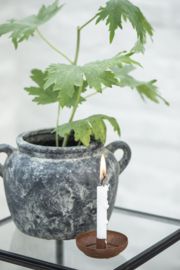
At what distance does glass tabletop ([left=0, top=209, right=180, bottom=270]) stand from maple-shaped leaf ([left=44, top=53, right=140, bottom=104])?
1.08 feet

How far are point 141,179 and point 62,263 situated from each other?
0.69 metres

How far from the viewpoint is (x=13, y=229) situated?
1.07 m

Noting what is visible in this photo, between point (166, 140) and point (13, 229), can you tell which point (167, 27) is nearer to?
point (166, 140)

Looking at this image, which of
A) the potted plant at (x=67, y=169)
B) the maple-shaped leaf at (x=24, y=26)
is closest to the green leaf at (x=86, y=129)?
the potted plant at (x=67, y=169)

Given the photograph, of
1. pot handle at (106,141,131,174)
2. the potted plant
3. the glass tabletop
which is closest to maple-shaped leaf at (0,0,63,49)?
the potted plant

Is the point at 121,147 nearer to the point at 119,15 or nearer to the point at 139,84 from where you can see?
the point at 139,84

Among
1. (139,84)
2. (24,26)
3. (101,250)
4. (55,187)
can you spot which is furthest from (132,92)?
(101,250)

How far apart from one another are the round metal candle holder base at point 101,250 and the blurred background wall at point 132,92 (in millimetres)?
682

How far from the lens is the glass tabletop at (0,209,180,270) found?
905 mm

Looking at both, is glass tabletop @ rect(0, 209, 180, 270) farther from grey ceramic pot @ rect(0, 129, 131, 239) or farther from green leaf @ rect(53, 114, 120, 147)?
green leaf @ rect(53, 114, 120, 147)

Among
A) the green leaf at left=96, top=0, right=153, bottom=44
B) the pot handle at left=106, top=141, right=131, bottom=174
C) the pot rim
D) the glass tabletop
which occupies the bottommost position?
the glass tabletop

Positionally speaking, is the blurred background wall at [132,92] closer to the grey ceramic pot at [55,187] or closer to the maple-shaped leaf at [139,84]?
the maple-shaped leaf at [139,84]

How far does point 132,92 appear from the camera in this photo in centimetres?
151

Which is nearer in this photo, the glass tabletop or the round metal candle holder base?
the round metal candle holder base
